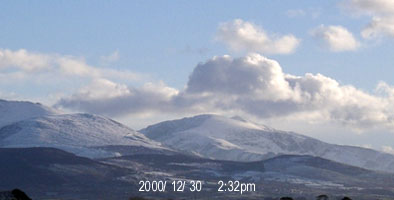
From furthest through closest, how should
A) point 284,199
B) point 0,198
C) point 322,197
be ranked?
point 322,197
point 284,199
point 0,198

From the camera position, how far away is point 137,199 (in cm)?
11888

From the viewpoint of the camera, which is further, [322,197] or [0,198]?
[322,197]

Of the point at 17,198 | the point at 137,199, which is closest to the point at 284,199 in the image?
the point at 137,199

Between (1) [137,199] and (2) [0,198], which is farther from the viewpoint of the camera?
(1) [137,199]

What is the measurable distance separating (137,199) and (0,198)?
4431cm

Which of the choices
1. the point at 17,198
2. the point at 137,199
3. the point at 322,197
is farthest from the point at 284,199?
the point at 17,198

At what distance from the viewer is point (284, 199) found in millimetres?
101812

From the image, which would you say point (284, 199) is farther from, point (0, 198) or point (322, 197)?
point (0, 198)

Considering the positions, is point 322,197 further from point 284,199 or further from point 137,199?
point 137,199

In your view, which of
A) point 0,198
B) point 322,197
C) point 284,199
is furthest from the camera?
point 322,197

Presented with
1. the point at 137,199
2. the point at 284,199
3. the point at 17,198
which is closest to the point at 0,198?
the point at 17,198

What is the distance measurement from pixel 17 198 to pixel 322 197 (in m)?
47.5

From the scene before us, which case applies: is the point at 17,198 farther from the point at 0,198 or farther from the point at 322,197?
the point at 322,197

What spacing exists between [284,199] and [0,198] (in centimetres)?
3680
